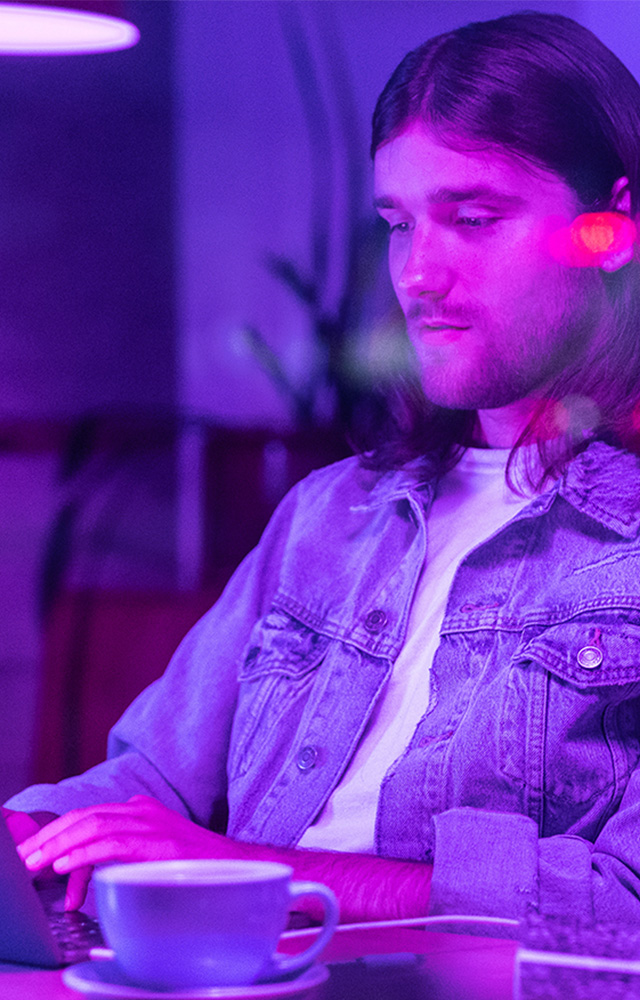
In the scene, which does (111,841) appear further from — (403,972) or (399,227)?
(399,227)

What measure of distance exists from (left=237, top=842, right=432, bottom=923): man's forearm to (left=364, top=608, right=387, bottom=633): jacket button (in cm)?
25

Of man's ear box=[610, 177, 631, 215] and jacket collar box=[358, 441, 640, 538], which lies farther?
man's ear box=[610, 177, 631, 215]

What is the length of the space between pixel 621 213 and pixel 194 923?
1.02 m

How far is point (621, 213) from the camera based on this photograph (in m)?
1.34

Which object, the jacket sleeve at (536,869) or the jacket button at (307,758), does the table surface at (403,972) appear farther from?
the jacket button at (307,758)

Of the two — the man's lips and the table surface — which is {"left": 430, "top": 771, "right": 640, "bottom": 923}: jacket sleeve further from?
the man's lips

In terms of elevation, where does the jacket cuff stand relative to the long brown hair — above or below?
below

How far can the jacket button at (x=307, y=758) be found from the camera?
1310mm

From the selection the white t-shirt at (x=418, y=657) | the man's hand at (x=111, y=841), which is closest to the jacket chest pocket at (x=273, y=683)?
the white t-shirt at (x=418, y=657)

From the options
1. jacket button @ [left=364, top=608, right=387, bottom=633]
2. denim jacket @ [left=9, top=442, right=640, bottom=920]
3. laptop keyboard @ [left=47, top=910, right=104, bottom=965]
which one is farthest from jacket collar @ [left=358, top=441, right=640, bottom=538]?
laptop keyboard @ [left=47, top=910, right=104, bottom=965]

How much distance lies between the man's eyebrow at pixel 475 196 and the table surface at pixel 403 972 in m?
0.85

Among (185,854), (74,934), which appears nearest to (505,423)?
(185,854)

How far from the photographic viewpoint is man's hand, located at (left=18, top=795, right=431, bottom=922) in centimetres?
107

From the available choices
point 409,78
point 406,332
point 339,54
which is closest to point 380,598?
point 406,332
